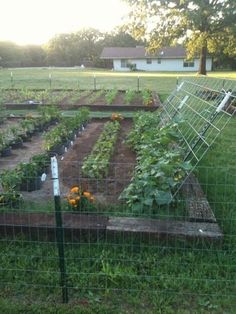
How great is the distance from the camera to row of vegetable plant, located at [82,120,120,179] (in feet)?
19.1

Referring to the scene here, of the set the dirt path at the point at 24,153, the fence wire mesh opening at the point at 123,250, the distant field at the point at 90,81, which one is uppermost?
the distant field at the point at 90,81

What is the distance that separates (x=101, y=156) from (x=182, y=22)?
28688mm

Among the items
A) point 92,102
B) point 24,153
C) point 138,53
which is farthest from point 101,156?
point 138,53

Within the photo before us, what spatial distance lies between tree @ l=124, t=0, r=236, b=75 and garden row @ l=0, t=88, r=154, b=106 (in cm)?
1685

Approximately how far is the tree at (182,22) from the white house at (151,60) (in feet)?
84.3

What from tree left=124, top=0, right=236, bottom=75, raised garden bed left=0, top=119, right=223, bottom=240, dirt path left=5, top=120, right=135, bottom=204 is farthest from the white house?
raised garden bed left=0, top=119, right=223, bottom=240

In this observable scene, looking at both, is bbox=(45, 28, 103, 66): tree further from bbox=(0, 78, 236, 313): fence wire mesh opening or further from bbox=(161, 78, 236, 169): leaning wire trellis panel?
bbox=(0, 78, 236, 313): fence wire mesh opening

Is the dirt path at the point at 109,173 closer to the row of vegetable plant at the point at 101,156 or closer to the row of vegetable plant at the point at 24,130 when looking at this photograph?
the row of vegetable plant at the point at 101,156

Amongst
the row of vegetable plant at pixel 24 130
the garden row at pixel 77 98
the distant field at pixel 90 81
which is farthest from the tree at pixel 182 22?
the row of vegetable plant at pixel 24 130

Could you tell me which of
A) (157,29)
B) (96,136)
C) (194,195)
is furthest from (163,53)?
(194,195)

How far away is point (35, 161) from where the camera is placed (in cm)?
574

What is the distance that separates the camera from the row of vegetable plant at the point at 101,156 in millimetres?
5816

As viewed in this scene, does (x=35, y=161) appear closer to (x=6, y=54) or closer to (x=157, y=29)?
(x=157, y=29)

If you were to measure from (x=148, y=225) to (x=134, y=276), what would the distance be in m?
0.65
